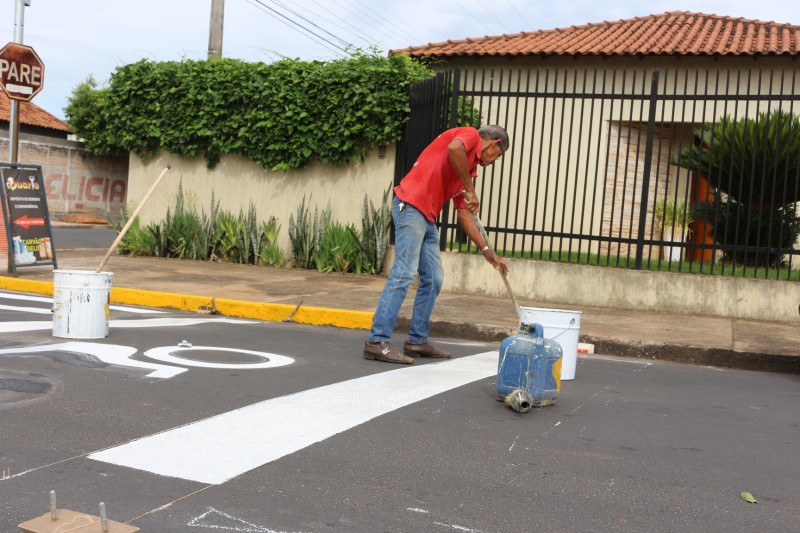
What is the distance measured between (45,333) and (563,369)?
4025 mm

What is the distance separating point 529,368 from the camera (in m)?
5.27

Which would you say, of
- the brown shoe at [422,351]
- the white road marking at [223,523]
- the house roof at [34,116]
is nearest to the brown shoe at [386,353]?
the brown shoe at [422,351]

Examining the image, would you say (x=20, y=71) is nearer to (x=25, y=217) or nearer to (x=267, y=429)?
(x=25, y=217)

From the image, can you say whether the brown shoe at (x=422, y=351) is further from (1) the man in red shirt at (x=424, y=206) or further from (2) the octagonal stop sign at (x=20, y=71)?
(2) the octagonal stop sign at (x=20, y=71)

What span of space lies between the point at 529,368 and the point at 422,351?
2.04 m

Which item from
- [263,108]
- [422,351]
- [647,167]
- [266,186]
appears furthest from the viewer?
[266,186]

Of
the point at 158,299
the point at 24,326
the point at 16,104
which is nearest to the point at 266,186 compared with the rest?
the point at 16,104

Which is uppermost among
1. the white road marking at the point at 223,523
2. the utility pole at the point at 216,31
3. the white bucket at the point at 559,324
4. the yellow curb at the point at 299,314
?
the utility pole at the point at 216,31

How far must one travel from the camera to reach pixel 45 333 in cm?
724

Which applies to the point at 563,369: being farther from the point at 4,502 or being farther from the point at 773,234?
the point at 773,234

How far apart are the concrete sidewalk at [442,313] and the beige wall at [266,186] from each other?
1.55 meters

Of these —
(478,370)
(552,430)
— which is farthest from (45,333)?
(552,430)

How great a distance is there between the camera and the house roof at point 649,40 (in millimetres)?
16891

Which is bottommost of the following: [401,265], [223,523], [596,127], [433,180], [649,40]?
[223,523]
